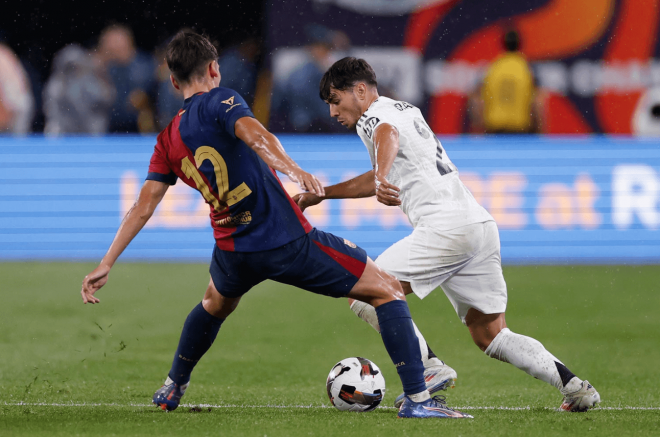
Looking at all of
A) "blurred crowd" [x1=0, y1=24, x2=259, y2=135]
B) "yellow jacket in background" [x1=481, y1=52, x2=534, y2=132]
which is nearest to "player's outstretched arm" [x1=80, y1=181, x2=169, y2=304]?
"yellow jacket in background" [x1=481, y1=52, x2=534, y2=132]

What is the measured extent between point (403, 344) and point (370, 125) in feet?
3.83

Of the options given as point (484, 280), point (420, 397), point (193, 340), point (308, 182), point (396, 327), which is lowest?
point (420, 397)

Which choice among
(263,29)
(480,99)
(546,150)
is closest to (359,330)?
(546,150)

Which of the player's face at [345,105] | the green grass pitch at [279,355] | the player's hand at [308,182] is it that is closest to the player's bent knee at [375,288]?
the green grass pitch at [279,355]

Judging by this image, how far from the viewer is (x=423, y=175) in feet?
17.1

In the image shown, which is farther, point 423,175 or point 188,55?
point 423,175

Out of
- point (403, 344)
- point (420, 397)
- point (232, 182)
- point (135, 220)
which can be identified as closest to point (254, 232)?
point (232, 182)

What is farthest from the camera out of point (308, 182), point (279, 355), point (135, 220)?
point (279, 355)

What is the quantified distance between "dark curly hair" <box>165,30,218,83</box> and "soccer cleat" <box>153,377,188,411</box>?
5.36 ft

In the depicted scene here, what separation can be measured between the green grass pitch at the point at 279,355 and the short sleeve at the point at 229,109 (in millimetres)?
1409

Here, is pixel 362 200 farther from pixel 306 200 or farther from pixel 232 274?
pixel 232 274

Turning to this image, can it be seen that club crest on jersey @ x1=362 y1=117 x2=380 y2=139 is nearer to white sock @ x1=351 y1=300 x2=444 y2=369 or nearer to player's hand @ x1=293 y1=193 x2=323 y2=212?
player's hand @ x1=293 y1=193 x2=323 y2=212

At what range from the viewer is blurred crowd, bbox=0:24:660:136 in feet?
44.8

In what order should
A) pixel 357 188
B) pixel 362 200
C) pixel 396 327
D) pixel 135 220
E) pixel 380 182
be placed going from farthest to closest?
pixel 362 200 < pixel 357 188 < pixel 135 220 < pixel 396 327 < pixel 380 182
